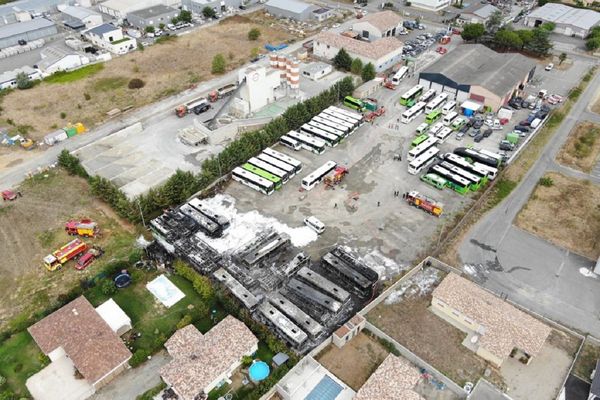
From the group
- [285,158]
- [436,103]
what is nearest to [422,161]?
[436,103]

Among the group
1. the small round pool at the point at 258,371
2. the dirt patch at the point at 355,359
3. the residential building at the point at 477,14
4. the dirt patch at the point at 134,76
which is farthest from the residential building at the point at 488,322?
the residential building at the point at 477,14

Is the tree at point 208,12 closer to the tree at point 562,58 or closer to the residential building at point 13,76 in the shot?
the residential building at point 13,76

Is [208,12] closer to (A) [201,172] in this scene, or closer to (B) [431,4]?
(B) [431,4]

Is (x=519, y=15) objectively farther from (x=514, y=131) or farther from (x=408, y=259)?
(x=408, y=259)

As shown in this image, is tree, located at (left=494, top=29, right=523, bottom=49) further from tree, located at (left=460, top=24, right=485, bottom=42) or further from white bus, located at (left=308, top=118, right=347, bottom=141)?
white bus, located at (left=308, top=118, right=347, bottom=141)

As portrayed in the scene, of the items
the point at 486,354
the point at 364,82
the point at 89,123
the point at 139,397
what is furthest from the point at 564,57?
the point at 139,397

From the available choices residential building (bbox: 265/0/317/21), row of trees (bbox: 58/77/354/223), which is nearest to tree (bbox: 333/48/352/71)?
row of trees (bbox: 58/77/354/223)
